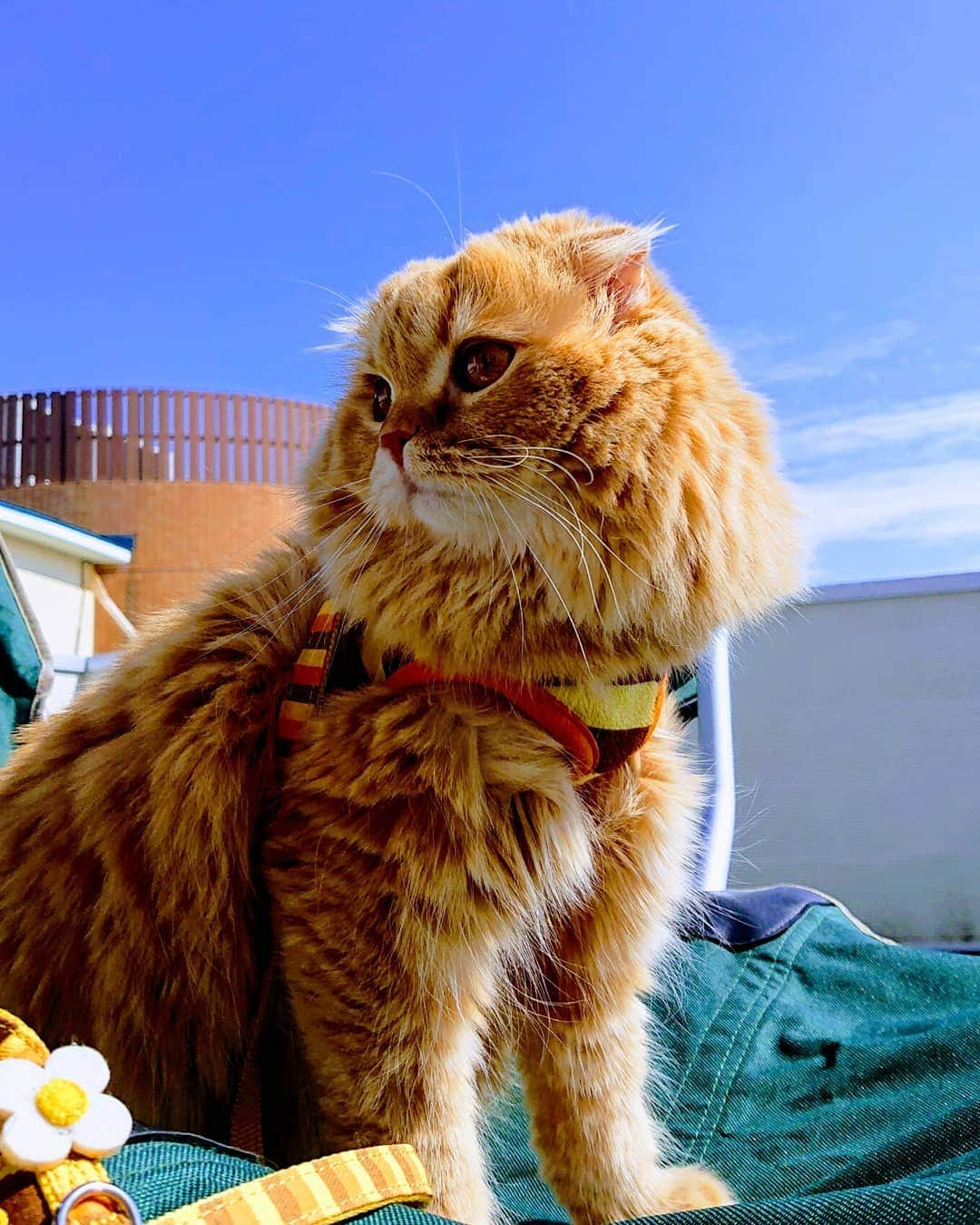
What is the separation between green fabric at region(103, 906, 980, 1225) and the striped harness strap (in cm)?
44

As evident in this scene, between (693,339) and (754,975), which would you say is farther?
(754,975)

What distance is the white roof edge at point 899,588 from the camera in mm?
3654

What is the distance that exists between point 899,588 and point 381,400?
311 cm

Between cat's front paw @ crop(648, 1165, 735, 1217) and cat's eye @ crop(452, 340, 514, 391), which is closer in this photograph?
cat's eye @ crop(452, 340, 514, 391)

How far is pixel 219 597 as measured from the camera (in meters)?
1.23

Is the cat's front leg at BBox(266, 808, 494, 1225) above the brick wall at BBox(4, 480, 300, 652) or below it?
below

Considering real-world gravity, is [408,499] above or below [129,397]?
below

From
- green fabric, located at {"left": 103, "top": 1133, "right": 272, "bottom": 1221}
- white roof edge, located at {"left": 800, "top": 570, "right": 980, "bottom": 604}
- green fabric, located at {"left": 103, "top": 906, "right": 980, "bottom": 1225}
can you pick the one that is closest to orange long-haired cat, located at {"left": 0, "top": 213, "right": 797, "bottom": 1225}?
green fabric, located at {"left": 103, "top": 906, "right": 980, "bottom": 1225}

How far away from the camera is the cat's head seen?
944mm

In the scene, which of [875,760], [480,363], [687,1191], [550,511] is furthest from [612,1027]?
[875,760]

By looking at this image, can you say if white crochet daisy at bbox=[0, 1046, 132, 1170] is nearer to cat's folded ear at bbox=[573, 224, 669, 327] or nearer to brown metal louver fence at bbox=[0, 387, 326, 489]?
cat's folded ear at bbox=[573, 224, 669, 327]

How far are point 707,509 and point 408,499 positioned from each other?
315 mm

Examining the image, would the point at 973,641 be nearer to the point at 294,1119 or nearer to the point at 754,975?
the point at 754,975

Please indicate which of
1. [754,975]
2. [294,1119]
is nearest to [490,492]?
[294,1119]
